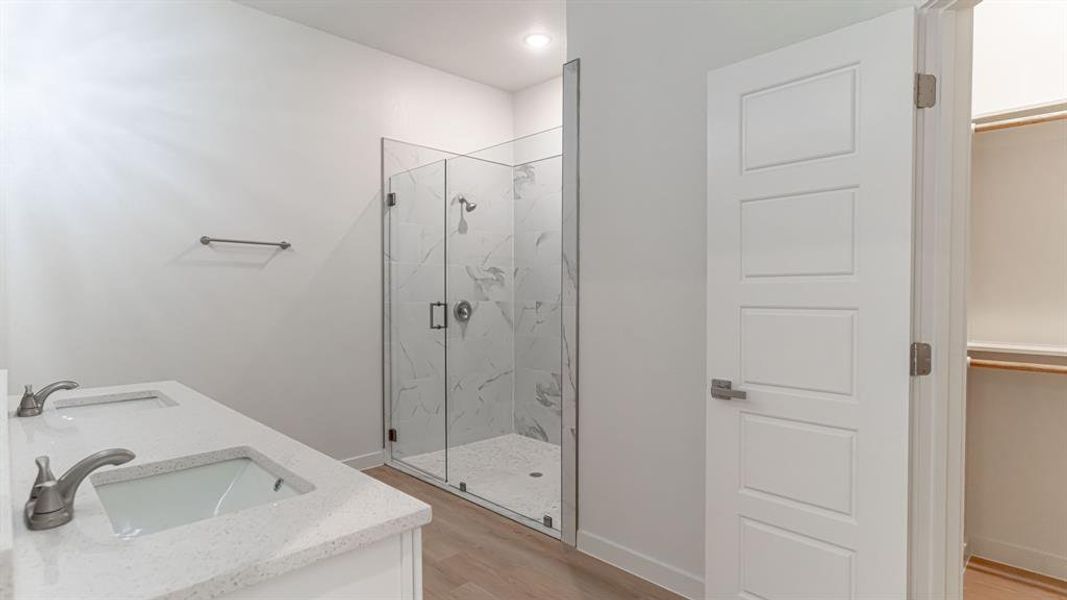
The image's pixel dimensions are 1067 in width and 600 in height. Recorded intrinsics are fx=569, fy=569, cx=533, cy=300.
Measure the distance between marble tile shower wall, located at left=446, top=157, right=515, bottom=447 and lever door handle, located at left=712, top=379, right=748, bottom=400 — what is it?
7.15 ft

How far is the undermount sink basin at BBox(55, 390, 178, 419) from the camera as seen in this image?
177cm

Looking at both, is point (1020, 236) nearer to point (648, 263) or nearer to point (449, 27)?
point (648, 263)

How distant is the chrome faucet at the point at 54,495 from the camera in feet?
2.87

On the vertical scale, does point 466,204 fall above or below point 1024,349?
above

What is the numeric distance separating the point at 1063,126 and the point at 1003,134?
0.58ft

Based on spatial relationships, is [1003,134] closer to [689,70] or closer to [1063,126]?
[1063,126]

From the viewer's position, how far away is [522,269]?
153 inches

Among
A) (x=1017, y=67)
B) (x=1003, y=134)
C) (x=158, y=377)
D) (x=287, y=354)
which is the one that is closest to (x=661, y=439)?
(x=1003, y=134)

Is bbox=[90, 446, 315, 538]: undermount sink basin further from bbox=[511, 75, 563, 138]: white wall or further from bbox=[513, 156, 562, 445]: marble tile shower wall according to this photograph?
bbox=[511, 75, 563, 138]: white wall

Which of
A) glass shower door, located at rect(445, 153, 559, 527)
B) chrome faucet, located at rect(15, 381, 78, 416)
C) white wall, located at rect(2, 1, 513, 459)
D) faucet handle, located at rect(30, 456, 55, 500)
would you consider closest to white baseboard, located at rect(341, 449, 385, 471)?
white wall, located at rect(2, 1, 513, 459)

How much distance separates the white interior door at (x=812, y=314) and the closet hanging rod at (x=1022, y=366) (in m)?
1.01

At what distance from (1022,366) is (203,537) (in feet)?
8.66

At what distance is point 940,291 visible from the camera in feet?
4.99

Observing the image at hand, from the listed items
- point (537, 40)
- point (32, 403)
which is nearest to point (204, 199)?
point (32, 403)
